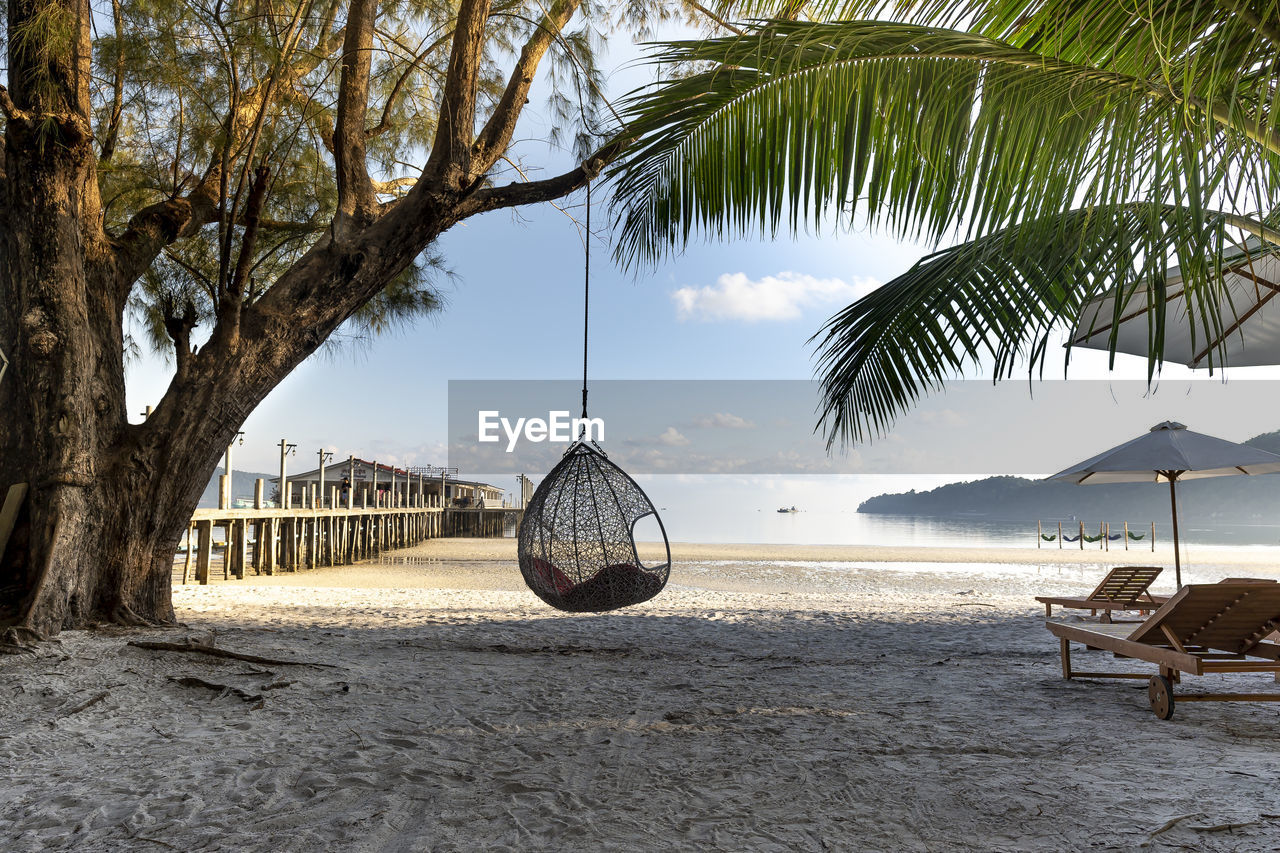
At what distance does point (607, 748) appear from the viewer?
3.04 m

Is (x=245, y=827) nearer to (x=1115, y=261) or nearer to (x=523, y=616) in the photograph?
(x=1115, y=261)

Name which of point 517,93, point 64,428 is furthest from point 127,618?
point 517,93

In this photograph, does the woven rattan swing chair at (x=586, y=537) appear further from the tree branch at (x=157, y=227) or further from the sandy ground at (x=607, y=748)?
the tree branch at (x=157, y=227)

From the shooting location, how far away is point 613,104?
78.7 inches

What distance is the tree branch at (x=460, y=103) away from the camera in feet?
16.0

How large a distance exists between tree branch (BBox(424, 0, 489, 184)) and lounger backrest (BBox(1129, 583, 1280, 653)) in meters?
4.31

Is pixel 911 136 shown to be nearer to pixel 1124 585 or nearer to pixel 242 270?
pixel 242 270

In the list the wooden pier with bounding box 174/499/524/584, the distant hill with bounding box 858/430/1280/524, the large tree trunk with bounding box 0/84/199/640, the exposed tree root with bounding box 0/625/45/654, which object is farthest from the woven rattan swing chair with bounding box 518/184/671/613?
the distant hill with bounding box 858/430/1280/524

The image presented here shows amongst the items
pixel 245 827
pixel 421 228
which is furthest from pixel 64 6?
pixel 245 827

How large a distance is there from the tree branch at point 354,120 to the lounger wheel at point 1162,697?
493 cm

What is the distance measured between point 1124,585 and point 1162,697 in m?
3.42

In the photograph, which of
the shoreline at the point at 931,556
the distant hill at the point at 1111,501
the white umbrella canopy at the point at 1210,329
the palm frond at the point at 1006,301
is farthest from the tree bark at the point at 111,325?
the distant hill at the point at 1111,501

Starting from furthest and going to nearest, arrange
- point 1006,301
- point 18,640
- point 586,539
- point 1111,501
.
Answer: point 1111,501
point 586,539
point 18,640
point 1006,301

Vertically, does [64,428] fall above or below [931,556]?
above
